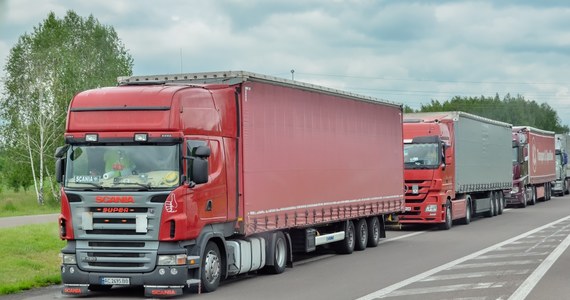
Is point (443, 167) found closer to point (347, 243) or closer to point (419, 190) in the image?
point (419, 190)

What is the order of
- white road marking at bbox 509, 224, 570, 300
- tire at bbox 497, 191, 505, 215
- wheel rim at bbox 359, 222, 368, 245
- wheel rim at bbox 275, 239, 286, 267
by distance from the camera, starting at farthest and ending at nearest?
tire at bbox 497, 191, 505, 215
wheel rim at bbox 359, 222, 368, 245
wheel rim at bbox 275, 239, 286, 267
white road marking at bbox 509, 224, 570, 300

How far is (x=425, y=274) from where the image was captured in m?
17.0

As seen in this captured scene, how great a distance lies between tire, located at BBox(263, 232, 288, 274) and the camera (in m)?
17.5

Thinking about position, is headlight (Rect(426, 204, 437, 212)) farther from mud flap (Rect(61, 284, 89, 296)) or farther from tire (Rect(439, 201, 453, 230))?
mud flap (Rect(61, 284, 89, 296))

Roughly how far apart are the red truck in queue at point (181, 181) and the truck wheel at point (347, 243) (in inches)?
122

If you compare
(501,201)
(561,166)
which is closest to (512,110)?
(561,166)

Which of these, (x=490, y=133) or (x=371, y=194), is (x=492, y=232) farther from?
(x=490, y=133)

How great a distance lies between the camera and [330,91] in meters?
20.8

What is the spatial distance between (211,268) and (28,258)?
7380 millimetres

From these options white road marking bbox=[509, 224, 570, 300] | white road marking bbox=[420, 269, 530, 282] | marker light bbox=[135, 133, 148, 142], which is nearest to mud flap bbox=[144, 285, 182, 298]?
marker light bbox=[135, 133, 148, 142]

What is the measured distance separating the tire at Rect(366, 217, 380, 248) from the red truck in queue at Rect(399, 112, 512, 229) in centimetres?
617

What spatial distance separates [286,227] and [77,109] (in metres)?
4.90

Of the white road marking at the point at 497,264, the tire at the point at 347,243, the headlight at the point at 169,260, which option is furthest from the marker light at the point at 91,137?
the tire at the point at 347,243

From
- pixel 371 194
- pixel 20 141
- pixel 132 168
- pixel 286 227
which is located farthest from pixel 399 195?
pixel 20 141
